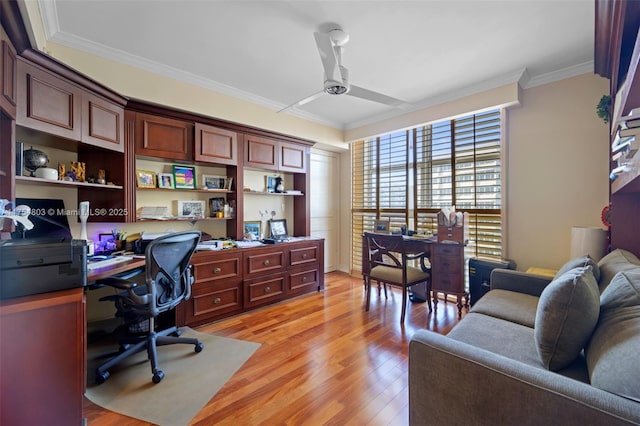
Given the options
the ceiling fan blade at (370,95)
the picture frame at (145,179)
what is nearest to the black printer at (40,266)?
the picture frame at (145,179)

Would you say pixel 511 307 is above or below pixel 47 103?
below

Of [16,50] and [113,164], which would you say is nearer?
[16,50]

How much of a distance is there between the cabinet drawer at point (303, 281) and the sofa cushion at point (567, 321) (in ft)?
9.06

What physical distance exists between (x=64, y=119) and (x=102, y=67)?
2.27ft

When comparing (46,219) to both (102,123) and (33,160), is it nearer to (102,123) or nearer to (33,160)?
(33,160)

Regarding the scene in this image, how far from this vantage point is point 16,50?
1.70m

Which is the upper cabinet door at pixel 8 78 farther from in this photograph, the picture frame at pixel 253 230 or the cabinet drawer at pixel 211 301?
the picture frame at pixel 253 230

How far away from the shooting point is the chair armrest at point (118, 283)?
191 centimetres

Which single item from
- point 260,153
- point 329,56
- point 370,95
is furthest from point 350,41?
point 260,153

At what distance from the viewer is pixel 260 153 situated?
358 centimetres

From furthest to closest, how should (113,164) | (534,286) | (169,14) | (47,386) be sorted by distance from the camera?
(113,164) < (534,286) < (169,14) < (47,386)

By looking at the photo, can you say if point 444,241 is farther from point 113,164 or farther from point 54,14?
point 54,14

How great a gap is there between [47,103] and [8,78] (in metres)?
0.36

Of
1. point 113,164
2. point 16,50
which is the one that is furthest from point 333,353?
point 16,50
